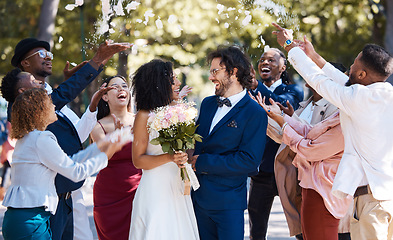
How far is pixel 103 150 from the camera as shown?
4191 mm

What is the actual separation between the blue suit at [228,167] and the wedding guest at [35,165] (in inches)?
33.2

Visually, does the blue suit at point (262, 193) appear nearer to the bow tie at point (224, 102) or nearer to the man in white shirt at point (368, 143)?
the bow tie at point (224, 102)

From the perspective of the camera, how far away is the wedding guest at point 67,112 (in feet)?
15.7

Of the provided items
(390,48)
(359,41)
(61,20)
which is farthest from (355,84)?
(359,41)

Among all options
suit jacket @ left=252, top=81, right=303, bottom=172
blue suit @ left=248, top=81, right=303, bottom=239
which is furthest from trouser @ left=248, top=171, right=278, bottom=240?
suit jacket @ left=252, top=81, right=303, bottom=172

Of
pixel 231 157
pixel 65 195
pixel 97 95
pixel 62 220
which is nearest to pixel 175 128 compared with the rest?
pixel 231 157

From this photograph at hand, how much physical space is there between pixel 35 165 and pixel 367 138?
262 cm

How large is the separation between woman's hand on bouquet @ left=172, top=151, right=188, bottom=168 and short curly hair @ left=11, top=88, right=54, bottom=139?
109 centimetres

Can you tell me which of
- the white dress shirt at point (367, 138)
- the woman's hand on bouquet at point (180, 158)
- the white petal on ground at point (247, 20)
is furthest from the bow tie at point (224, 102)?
the white petal on ground at point (247, 20)

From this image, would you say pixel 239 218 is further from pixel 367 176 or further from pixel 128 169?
pixel 128 169

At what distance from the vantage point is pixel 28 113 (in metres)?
4.14

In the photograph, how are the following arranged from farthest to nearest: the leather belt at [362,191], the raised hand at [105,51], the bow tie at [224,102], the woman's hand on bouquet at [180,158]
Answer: the raised hand at [105,51]
the bow tie at [224,102]
the woman's hand on bouquet at [180,158]
the leather belt at [362,191]

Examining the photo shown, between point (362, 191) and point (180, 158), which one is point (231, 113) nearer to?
point (180, 158)

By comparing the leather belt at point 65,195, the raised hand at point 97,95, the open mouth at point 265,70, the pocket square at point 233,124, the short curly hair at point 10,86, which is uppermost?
the short curly hair at point 10,86
